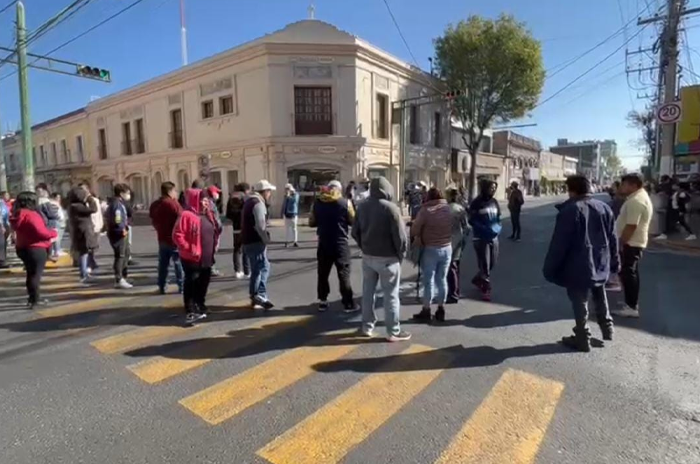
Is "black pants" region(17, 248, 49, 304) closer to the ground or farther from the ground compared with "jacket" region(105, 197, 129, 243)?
closer to the ground

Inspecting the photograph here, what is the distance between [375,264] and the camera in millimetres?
4441

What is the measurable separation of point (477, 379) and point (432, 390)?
46cm

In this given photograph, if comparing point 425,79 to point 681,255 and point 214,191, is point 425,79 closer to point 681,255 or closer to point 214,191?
point 681,255

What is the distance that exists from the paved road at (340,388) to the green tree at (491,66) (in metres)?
21.3

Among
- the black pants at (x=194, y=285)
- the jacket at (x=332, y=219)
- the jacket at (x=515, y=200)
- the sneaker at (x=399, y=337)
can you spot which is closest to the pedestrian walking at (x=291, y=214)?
the jacket at (x=332, y=219)

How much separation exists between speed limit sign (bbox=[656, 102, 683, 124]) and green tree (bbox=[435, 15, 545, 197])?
13541 mm

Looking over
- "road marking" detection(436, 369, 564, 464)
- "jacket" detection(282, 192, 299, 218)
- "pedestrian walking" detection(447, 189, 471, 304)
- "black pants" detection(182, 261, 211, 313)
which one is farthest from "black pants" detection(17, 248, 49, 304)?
"road marking" detection(436, 369, 564, 464)

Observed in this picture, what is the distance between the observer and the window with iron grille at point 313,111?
2038 cm

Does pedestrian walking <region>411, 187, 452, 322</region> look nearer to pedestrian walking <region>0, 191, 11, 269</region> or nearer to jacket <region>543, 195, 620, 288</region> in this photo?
jacket <region>543, 195, 620, 288</region>

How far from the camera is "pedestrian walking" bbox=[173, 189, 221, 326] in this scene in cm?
494

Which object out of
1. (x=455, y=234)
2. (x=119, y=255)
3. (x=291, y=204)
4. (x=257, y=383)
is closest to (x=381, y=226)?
(x=455, y=234)

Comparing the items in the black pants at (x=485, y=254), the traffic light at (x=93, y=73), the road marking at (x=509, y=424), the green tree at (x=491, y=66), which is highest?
the green tree at (x=491, y=66)

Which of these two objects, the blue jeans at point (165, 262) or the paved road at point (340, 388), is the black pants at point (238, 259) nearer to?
the blue jeans at point (165, 262)

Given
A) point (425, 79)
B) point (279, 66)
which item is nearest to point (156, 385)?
point (279, 66)
